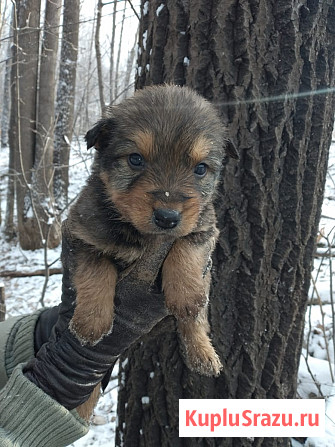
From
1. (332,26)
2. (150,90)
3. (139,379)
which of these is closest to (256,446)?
(139,379)

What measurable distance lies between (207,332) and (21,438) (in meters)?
1.25

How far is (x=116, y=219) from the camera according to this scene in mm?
2076

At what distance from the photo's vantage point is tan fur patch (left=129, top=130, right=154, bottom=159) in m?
1.85

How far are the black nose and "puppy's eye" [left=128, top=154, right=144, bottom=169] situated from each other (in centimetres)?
33

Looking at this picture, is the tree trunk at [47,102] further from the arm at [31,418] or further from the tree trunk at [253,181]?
the arm at [31,418]

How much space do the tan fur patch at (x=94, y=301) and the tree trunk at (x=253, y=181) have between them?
2.04 ft

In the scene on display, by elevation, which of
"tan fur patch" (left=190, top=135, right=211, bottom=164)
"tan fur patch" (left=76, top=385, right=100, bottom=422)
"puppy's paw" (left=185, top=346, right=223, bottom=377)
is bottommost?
"tan fur patch" (left=76, top=385, right=100, bottom=422)

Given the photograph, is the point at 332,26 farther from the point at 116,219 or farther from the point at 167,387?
the point at 167,387

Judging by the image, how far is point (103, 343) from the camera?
2107mm

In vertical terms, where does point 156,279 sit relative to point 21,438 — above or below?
above

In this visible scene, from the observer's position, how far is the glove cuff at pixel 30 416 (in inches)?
73.2

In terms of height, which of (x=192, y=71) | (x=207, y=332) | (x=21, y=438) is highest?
(x=192, y=71)

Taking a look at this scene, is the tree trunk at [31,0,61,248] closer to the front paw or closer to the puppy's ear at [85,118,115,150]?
the puppy's ear at [85,118,115,150]

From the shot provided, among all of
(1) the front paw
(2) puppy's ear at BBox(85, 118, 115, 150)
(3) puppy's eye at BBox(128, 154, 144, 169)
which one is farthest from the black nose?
(2) puppy's ear at BBox(85, 118, 115, 150)
